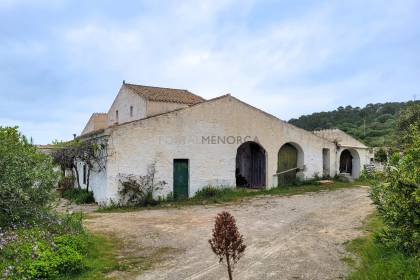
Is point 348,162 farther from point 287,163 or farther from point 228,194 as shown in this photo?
point 228,194

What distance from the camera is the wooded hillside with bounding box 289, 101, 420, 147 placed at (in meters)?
40.8

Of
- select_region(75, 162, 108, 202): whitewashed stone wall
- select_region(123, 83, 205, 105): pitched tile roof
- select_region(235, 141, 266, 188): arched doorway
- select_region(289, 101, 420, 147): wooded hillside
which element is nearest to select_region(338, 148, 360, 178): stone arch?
select_region(235, 141, 266, 188): arched doorway

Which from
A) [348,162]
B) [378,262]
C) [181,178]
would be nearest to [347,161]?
[348,162]

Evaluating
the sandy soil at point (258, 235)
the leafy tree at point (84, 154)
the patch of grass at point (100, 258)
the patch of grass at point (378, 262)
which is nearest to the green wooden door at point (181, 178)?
the sandy soil at point (258, 235)

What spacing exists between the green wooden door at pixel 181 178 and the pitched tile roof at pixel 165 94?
16.9ft

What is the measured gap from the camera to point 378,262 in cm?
586

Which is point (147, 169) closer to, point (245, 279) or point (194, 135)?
point (194, 135)

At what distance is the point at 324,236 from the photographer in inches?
339

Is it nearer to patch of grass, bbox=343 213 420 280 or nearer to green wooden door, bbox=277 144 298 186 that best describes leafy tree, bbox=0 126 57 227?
patch of grass, bbox=343 213 420 280

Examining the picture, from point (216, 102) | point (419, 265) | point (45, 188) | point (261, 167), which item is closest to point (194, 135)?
point (216, 102)

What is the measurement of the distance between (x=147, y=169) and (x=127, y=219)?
12.0 feet

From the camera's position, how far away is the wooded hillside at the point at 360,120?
134ft

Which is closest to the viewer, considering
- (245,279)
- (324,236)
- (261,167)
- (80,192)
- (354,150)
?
(245,279)

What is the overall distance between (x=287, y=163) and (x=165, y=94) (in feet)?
26.2
